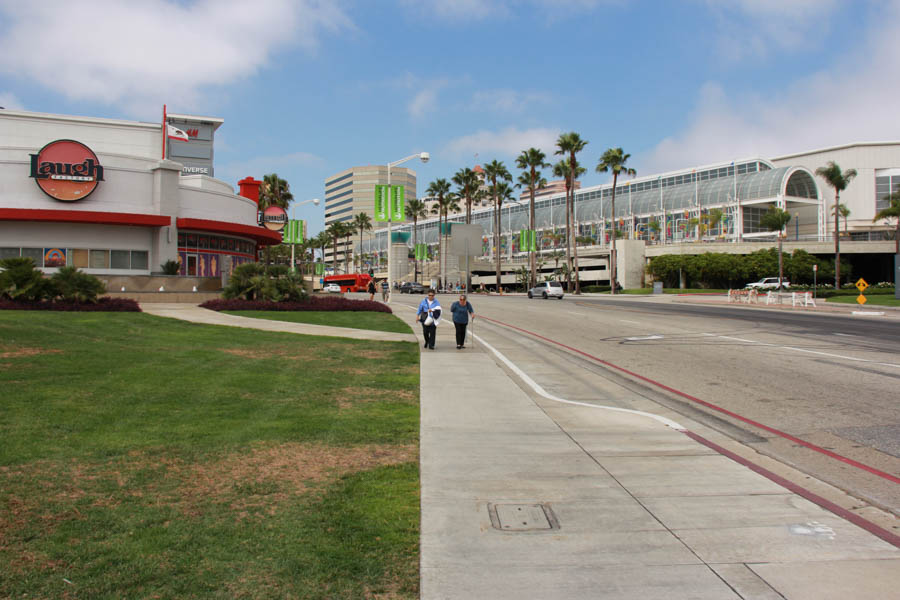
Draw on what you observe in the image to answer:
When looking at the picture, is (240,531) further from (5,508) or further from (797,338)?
(797,338)

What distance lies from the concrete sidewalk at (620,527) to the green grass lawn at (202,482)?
38 cm

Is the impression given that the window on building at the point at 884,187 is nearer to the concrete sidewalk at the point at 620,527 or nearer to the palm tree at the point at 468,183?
the palm tree at the point at 468,183

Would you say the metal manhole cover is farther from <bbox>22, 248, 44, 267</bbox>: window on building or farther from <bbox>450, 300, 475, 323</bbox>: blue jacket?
<bbox>22, 248, 44, 267</bbox>: window on building

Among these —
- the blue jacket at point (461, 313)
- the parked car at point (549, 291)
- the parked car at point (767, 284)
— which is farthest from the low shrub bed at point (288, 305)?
the parked car at point (767, 284)

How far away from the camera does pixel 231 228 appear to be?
134 ft

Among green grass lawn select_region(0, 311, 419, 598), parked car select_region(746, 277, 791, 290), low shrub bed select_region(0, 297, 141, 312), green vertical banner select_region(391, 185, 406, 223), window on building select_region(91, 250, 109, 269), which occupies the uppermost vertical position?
green vertical banner select_region(391, 185, 406, 223)

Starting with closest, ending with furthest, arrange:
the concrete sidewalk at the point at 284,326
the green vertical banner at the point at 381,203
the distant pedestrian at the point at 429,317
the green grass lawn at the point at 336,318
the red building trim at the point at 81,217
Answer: the distant pedestrian at the point at 429,317
the concrete sidewalk at the point at 284,326
the green grass lawn at the point at 336,318
the red building trim at the point at 81,217
the green vertical banner at the point at 381,203

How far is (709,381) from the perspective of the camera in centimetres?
1138

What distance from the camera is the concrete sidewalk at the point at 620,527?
12.1 ft

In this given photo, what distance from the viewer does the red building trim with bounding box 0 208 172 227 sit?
110 feet

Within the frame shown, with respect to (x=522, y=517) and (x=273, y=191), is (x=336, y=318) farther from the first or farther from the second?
(x=273, y=191)

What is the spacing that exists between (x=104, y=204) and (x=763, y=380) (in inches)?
1406

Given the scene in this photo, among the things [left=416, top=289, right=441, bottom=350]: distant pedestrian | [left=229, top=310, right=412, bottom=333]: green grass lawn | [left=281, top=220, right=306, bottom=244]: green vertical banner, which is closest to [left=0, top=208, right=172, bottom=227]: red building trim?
[left=229, top=310, right=412, bottom=333]: green grass lawn

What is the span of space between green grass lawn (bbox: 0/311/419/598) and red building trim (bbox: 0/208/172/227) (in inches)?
1045
